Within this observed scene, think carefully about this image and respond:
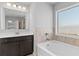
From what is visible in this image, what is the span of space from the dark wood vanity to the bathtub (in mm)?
179

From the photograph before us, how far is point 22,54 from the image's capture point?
1515mm

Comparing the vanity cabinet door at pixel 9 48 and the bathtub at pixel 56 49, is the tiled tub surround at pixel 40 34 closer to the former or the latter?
the bathtub at pixel 56 49

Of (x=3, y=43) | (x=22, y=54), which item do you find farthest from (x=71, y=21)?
(x=3, y=43)

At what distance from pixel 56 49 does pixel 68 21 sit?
536 millimetres

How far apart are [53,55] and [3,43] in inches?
33.8

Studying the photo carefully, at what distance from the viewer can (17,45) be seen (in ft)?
5.18

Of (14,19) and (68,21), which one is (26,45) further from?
(68,21)

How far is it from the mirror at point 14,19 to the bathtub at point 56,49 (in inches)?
18.9

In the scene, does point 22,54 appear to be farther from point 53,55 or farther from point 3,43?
point 53,55

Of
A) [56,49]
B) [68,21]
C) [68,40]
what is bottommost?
[56,49]

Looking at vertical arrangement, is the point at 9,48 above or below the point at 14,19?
below

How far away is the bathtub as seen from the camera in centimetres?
147

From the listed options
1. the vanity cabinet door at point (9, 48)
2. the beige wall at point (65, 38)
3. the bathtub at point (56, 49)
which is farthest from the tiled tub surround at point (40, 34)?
the vanity cabinet door at point (9, 48)

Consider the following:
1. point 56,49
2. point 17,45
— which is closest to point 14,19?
point 17,45
